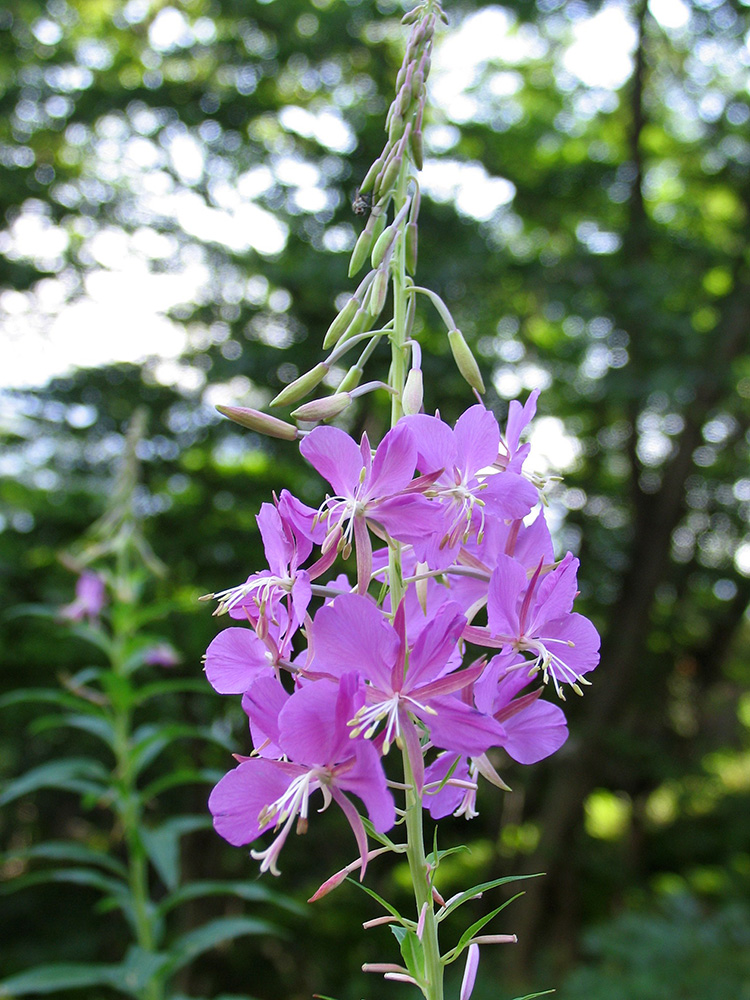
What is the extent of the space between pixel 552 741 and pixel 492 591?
0.78ft

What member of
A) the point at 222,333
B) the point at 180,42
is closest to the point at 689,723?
the point at 222,333

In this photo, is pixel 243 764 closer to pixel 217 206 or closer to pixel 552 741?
pixel 552 741

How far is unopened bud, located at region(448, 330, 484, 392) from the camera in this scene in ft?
3.86

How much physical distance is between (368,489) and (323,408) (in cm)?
15

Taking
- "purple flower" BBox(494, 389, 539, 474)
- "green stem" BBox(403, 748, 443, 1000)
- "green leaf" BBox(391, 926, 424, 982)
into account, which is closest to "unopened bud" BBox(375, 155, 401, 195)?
"purple flower" BBox(494, 389, 539, 474)

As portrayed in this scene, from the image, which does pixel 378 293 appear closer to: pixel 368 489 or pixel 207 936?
pixel 368 489

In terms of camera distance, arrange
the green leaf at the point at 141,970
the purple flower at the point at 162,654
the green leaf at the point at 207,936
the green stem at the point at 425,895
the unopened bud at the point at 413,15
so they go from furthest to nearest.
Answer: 1. the purple flower at the point at 162,654
2. the green leaf at the point at 207,936
3. the green leaf at the point at 141,970
4. the unopened bud at the point at 413,15
5. the green stem at the point at 425,895

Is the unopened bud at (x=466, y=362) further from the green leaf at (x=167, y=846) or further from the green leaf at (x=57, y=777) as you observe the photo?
the green leaf at (x=57, y=777)

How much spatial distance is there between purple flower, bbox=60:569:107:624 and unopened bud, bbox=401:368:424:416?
9.57 ft

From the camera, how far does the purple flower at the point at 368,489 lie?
100 centimetres

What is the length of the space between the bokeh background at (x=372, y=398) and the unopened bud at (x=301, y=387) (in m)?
3.86

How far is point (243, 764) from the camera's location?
93 cm

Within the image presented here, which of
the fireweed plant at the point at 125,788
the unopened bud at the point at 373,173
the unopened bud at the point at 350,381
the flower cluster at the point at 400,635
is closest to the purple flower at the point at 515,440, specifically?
the flower cluster at the point at 400,635

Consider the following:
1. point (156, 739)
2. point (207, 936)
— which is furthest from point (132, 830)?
point (207, 936)
